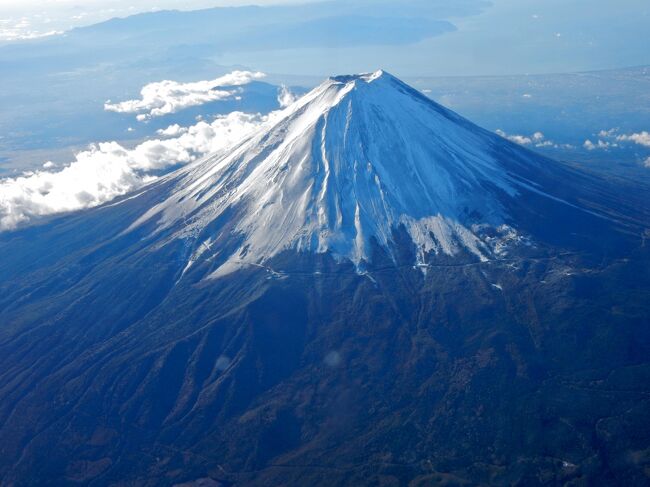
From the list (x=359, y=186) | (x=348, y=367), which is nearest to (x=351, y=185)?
(x=359, y=186)

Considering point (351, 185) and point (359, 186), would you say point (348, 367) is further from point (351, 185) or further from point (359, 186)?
point (351, 185)

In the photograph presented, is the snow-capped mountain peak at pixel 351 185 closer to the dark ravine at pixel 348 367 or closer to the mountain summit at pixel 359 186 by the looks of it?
the mountain summit at pixel 359 186

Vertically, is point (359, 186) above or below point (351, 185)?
below

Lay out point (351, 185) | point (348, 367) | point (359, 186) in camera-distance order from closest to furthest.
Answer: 1. point (348, 367)
2. point (359, 186)
3. point (351, 185)

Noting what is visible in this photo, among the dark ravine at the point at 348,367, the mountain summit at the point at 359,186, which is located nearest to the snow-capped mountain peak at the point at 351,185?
the mountain summit at the point at 359,186

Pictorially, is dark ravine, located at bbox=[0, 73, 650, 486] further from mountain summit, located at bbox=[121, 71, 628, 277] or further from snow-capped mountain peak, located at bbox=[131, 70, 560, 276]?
snow-capped mountain peak, located at bbox=[131, 70, 560, 276]

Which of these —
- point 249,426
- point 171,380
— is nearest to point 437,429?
point 249,426

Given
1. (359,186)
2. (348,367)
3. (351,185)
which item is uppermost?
(351,185)
